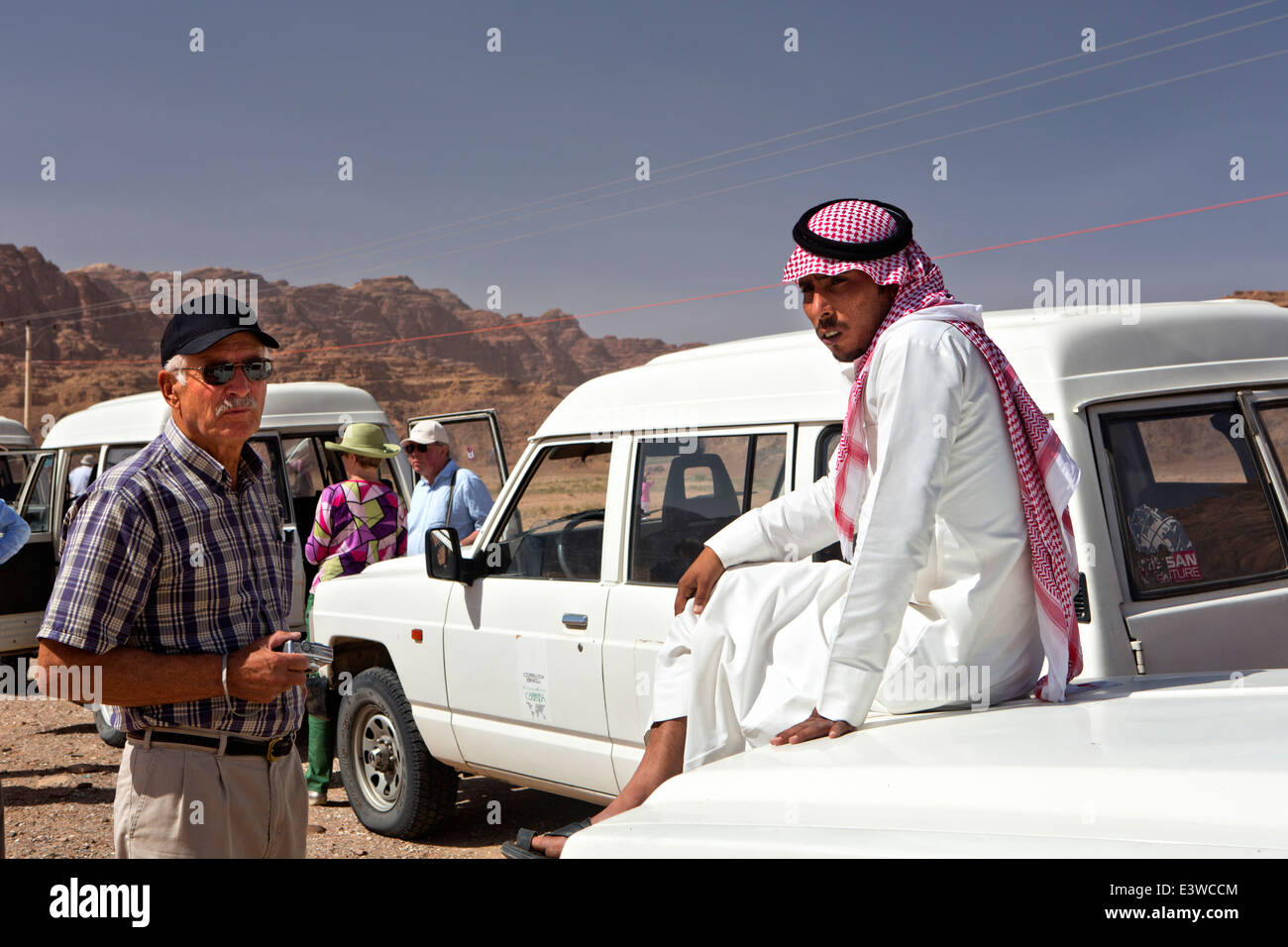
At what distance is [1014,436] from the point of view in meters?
2.51

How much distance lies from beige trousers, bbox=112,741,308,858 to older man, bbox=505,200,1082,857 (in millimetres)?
615

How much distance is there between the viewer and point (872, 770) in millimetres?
1939

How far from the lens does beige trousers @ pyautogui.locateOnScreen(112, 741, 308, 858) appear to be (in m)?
2.49

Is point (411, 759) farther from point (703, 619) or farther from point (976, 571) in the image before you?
point (976, 571)

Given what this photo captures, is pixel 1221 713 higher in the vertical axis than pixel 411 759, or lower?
higher

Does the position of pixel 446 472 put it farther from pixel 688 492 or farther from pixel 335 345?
pixel 335 345

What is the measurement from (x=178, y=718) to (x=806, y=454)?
2.33 metres

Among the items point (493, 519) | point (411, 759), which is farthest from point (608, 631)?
point (411, 759)

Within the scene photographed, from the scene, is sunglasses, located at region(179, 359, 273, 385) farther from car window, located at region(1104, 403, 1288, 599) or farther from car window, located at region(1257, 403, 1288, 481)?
car window, located at region(1257, 403, 1288, 481)

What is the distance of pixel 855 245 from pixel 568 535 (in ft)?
8.79

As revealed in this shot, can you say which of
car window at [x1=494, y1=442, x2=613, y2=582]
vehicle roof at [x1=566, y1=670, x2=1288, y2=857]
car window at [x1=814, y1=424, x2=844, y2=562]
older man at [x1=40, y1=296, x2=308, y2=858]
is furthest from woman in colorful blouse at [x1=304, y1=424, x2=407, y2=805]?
vehicle roof at [x1=566, y1=670, x2=1288, y2=857]

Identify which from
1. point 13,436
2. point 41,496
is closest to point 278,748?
point 41,496
